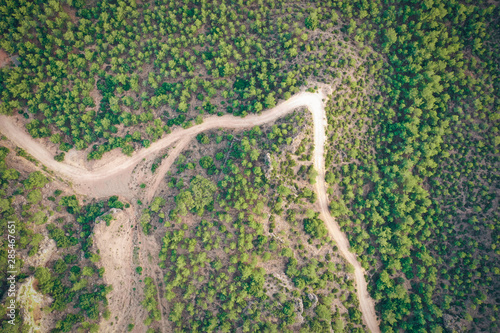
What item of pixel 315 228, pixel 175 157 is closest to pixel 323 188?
pixel 315 228

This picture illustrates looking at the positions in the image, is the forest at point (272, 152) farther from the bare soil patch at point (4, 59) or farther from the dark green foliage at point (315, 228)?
the bare soil patch at point (4, 59)

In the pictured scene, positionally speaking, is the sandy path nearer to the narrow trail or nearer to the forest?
the narrow trail

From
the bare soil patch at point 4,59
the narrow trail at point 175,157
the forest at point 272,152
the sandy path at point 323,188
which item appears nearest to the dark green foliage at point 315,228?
the forest at point 272,152

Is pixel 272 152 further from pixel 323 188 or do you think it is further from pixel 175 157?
pixel 175 157

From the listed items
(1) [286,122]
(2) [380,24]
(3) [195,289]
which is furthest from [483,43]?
(3) [195,289]

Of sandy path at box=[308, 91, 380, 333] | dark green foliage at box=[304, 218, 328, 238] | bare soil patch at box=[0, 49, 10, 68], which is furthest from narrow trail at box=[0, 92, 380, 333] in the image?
bare soil patch at box=[0, 49, 10, 68]
